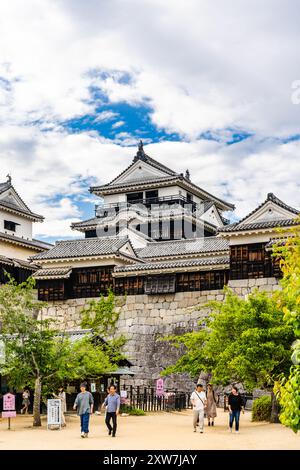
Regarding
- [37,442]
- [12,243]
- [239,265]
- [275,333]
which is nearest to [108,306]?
[239,265]

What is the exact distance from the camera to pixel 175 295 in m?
37.0

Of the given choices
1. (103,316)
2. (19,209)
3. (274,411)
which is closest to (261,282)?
(103,316)

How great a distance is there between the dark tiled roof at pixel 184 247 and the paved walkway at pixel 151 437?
1691 centimetres

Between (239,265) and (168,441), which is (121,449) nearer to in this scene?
(168,441)

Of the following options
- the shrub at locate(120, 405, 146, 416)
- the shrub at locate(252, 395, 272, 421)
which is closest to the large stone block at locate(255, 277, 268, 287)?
the shrub at locate(120, 405, 146, 416)

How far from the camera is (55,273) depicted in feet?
128

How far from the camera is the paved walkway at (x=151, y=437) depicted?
52.0 feet

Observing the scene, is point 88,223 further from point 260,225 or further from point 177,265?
point 260,225

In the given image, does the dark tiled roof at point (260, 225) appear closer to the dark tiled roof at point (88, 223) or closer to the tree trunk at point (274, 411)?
Answer: the tree trunk at point (274, 411)

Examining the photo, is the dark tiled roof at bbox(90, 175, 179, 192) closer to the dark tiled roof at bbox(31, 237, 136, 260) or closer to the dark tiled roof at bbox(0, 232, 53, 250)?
the dark tiled roof at bbox(0, 232, 53, 250)

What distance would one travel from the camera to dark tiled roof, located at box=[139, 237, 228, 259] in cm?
3978

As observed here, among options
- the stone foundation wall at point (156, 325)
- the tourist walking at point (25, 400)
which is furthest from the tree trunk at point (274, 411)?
the stone foundation wall at point (156, 325)

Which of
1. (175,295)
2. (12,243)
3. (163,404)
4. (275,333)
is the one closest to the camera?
(275,333)

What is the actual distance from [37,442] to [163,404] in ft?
47.1
